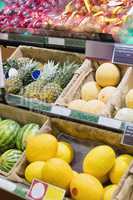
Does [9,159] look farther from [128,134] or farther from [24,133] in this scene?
[128,134]

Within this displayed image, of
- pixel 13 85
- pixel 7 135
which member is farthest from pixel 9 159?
pixel 13 85

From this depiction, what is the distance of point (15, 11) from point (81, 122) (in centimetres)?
70

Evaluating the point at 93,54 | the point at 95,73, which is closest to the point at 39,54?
the point at 95,73

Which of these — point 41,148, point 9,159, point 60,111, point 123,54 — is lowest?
point 9,159

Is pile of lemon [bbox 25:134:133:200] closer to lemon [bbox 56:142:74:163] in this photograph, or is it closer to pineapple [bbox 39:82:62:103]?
lemon [bbox 56:142:74:163]

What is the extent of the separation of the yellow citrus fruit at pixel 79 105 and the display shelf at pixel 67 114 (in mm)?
43

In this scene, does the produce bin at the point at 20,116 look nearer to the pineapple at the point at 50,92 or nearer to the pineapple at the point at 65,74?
the pineapple at the point at 50,92

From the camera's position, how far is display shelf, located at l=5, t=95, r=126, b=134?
135 centimetres

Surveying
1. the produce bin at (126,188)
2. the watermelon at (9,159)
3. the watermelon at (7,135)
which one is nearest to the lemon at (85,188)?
the produce bin at (126,188)

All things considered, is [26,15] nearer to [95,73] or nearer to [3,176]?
[95,73]

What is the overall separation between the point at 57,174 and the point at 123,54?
48 centimetres

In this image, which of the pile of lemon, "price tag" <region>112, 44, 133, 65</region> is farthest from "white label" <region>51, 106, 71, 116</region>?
"price tag" <region>112, 44, 133, 65</region>

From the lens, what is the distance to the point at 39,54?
78.2 inches

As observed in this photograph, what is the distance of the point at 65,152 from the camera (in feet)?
4.86
